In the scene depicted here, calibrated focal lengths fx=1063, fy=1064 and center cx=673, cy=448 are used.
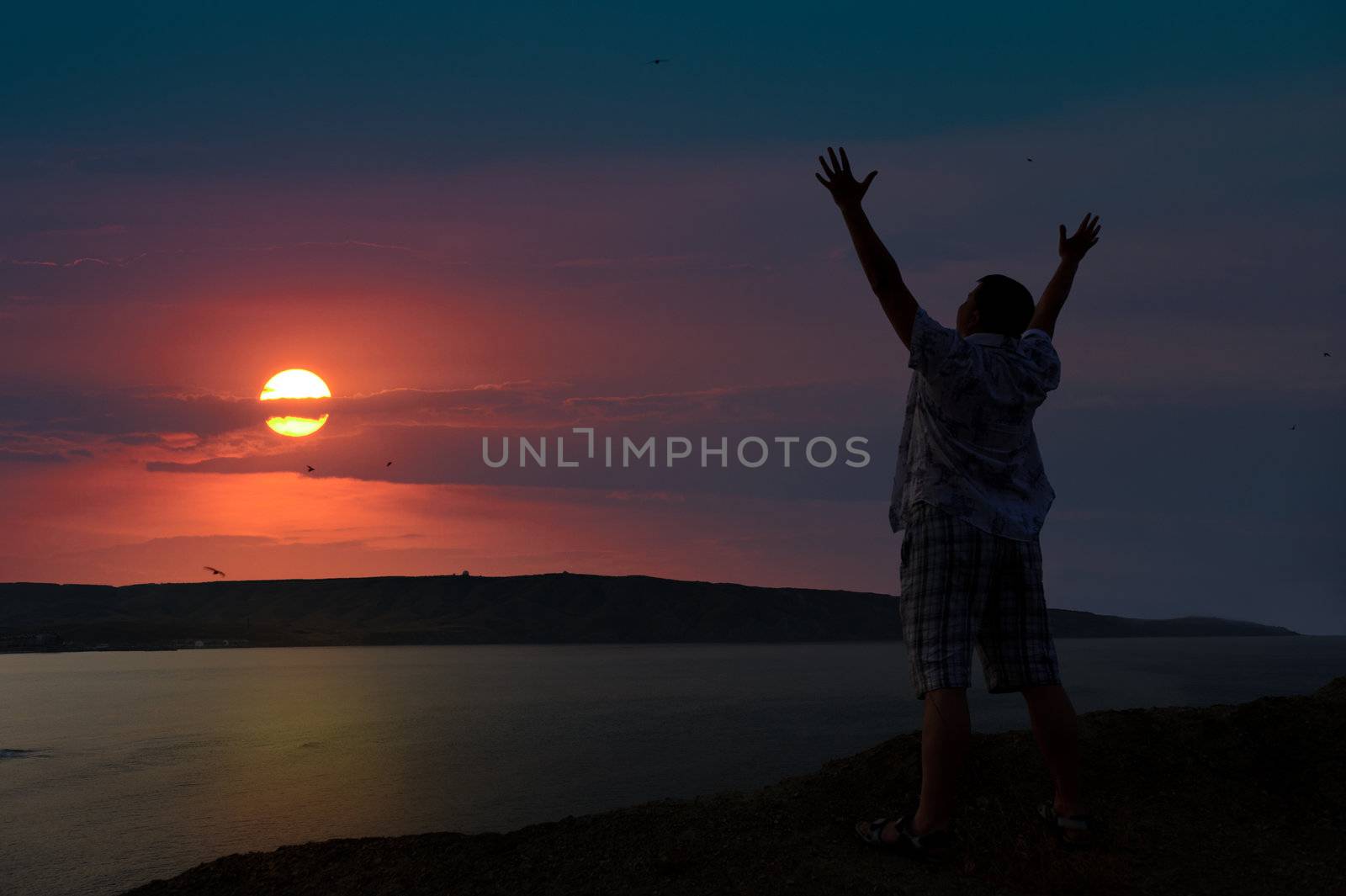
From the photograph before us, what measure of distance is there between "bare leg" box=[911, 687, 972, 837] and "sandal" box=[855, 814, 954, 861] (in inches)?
2.0

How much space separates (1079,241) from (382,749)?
2543cm

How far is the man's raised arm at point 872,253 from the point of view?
4.50m

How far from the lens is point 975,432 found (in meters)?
4.80

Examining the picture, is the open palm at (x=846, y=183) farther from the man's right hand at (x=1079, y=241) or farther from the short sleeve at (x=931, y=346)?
the man's right hand at (x=1079, y=241)

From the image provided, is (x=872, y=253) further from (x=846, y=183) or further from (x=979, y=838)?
(x=979, y=838)

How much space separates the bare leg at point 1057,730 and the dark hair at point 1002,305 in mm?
1695

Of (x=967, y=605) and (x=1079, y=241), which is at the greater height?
(x=1079, y=241)

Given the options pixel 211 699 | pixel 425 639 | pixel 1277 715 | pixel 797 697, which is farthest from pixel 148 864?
pixel 425 639

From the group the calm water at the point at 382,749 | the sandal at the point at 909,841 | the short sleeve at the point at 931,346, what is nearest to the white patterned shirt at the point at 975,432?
the short sleeve at the point at 931,346

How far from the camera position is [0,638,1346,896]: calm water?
1412 cm

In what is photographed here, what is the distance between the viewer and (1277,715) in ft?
22.9

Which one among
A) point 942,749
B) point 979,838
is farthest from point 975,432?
point 979,838

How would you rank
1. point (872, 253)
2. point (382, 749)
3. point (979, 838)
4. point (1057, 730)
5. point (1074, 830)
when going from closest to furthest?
1. point (872, 253)
2. point (1057, 730)
3. point (1074, 830)
4. point (979, 838)
5. point (382, 749)

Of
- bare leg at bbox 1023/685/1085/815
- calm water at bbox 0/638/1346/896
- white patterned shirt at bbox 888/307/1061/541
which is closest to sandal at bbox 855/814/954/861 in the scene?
bare leg at bbox 1023/685/1085/815
